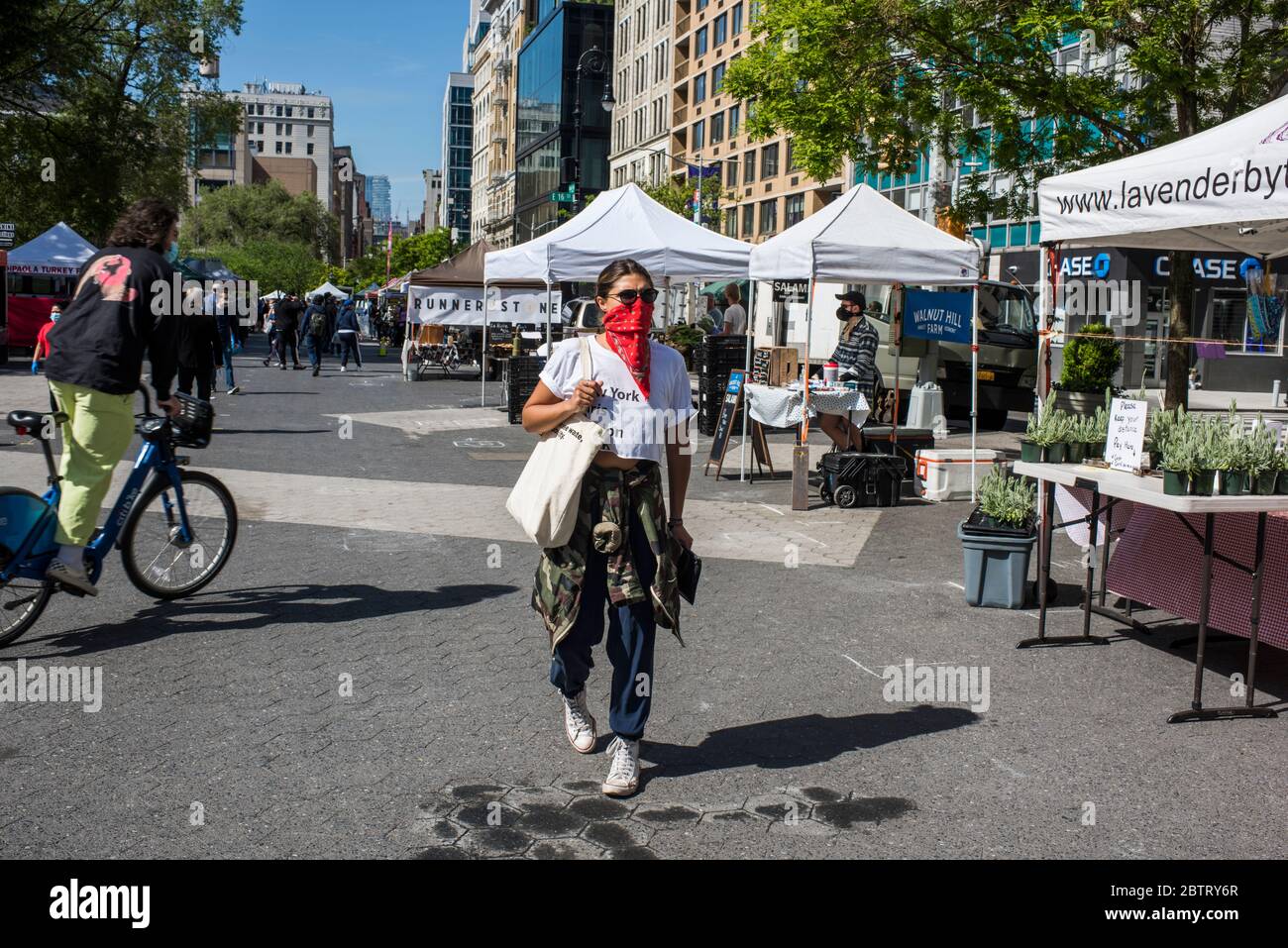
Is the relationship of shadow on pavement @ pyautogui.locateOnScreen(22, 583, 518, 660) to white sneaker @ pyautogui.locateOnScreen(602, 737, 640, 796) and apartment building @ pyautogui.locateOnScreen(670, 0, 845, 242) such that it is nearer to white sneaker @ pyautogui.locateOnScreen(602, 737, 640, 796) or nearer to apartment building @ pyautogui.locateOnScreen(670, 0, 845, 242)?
white sneaker @ pyautogui.locateOnScreen(602, 737, 640, 796)

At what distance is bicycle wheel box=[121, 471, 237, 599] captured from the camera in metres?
6.86

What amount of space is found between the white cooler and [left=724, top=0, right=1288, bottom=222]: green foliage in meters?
4.61

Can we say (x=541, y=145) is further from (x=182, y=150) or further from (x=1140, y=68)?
(x=1140, y=68)

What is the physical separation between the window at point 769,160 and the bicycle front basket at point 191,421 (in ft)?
204

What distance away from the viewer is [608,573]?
14.7 feet

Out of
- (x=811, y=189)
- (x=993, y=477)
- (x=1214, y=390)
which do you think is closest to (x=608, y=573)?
(x=993, y=477)

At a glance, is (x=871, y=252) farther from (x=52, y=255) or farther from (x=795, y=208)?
(x=795, y=208)

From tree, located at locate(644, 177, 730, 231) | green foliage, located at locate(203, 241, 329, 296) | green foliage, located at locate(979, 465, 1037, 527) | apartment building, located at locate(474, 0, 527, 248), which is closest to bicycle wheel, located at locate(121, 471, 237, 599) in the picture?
green foliage, located at locate(979, 465, 1037, 527)

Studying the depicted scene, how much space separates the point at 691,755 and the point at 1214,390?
35.3m

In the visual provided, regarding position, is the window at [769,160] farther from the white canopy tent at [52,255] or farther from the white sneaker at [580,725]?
the white sneaker at [580,725]

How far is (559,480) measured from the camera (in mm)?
4430

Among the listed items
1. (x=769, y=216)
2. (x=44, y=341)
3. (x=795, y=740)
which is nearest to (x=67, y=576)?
(x=795, y=740)

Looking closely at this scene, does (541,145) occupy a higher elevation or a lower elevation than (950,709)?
higher

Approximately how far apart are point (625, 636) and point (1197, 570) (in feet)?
12.0
